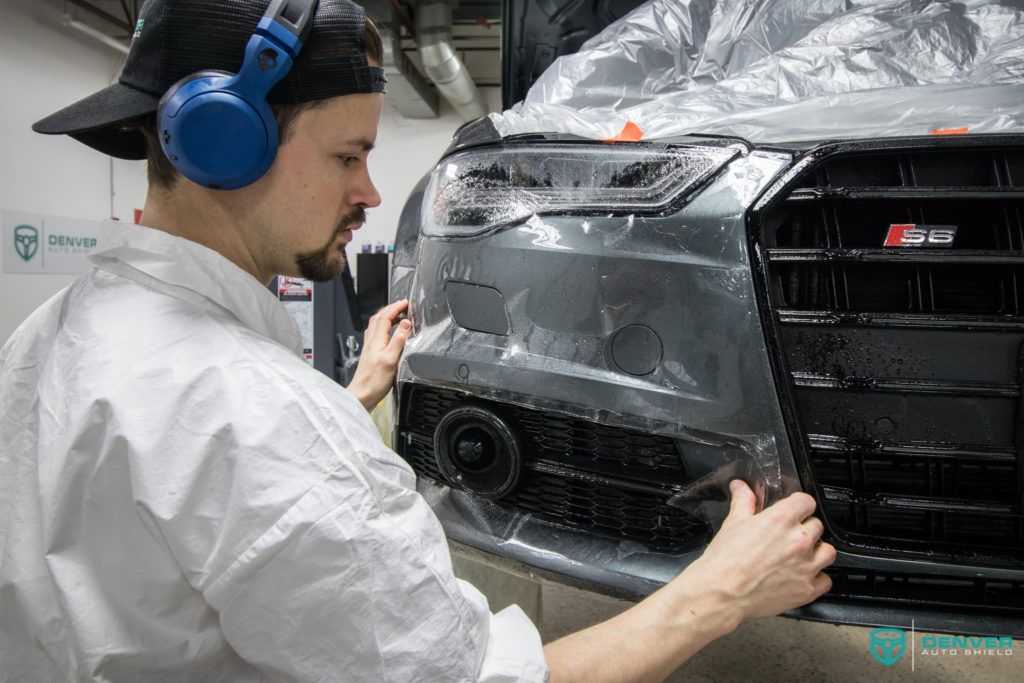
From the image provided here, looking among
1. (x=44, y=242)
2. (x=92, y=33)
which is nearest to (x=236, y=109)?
(x=44, y=242)

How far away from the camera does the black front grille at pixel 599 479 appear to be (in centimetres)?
128

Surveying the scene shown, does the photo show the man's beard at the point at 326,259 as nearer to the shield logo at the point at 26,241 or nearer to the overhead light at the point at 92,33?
the shield logo at the point at 26,241

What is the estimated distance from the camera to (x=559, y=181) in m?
1.31

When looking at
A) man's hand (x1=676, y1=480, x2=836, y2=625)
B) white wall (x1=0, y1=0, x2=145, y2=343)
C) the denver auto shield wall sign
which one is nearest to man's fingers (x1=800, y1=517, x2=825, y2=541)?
man's hand (x1=676, y1=480, x2=836, y2=625)

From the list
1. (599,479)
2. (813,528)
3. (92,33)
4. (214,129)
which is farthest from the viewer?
(92,33)

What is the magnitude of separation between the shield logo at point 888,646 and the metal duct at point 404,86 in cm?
468

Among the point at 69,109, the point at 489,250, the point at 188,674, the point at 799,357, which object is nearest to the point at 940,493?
the point at 799,357

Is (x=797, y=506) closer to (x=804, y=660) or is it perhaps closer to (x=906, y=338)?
(x=906, y=338)

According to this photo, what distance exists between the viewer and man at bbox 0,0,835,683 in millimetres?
653

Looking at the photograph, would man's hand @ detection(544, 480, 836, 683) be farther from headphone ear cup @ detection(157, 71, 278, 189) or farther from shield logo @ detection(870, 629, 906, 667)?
shield logo @ detection(870, 629, 906, 667)

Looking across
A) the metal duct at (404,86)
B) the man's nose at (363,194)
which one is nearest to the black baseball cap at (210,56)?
the man's nose at (363,194)

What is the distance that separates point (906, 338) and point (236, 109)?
3.51ft

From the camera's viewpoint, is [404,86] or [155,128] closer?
[155,128]

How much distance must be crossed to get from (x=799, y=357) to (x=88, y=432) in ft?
3.41
